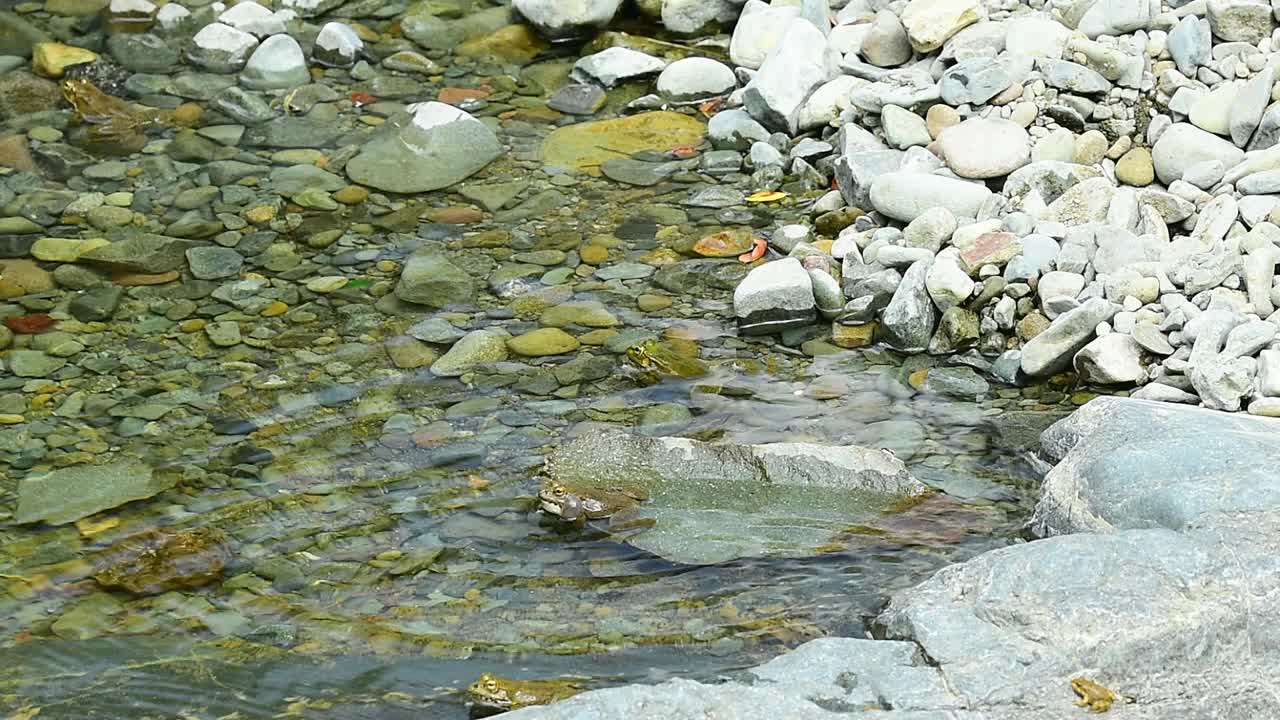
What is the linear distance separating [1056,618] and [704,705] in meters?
0.79

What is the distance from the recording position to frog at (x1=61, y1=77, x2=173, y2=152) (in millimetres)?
6355

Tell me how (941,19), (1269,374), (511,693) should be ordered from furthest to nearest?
(941,19), (1269,374), (511,693)

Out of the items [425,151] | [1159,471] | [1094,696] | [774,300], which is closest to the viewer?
[1094,696]

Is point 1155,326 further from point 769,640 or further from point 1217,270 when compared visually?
point 769,640

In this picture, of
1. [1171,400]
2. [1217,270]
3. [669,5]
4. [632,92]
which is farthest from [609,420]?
[669,5]

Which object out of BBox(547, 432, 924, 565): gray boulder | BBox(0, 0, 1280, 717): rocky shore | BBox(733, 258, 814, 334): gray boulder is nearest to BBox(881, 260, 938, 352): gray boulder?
BBox(0, 0, 1280, 717): rocky shore

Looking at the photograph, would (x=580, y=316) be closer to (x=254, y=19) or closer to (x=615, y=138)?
(x=615, y=138)

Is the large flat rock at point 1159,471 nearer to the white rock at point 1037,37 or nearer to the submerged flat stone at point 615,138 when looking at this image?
the white rock at point 1037,37

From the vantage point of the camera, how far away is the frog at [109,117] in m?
6.36

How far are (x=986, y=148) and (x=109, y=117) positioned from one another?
3934 millimetres

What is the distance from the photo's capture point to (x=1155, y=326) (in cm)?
449

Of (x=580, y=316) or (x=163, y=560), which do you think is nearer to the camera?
(x=163, y=560)

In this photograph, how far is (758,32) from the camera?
6.67 m

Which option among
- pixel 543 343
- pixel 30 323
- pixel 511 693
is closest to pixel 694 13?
pixel 543 343
